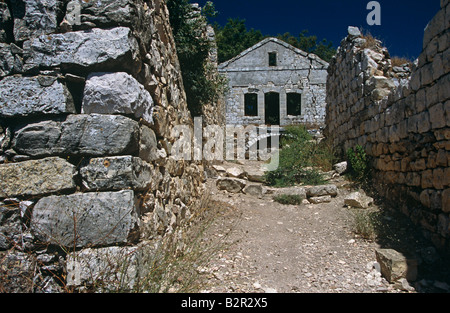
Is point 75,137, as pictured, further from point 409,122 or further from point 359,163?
point 359,163

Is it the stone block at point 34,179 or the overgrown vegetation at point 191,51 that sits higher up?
the overgrown vegetation at point 191,51

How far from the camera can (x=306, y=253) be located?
10.8ft

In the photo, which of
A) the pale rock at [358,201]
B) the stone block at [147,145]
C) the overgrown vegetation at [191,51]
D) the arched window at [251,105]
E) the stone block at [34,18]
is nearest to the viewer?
the stone block at [34,18]

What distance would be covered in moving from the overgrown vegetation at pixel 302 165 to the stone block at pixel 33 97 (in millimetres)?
4688

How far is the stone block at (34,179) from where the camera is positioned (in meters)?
1.95

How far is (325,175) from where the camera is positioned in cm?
633

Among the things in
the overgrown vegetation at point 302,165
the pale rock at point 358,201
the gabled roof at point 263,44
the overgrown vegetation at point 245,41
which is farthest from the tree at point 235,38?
the pale rock at point 358,201

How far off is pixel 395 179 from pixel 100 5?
4234mm

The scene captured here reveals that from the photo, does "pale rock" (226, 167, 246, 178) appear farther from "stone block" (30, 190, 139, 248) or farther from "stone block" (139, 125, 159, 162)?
"stone block" (30, 190, 139, 248)

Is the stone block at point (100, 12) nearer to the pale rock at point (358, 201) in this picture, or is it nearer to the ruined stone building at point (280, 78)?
the pale rock at point (358, 201)

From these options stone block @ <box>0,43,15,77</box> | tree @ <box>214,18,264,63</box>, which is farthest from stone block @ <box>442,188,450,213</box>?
tree @ <box>214,18,264,63</box>

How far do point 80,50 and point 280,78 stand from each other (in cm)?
1574

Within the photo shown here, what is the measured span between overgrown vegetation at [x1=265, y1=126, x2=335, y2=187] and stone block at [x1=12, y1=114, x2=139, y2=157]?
4491mm

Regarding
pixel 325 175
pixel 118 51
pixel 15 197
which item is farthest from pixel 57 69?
pixel 325 175
